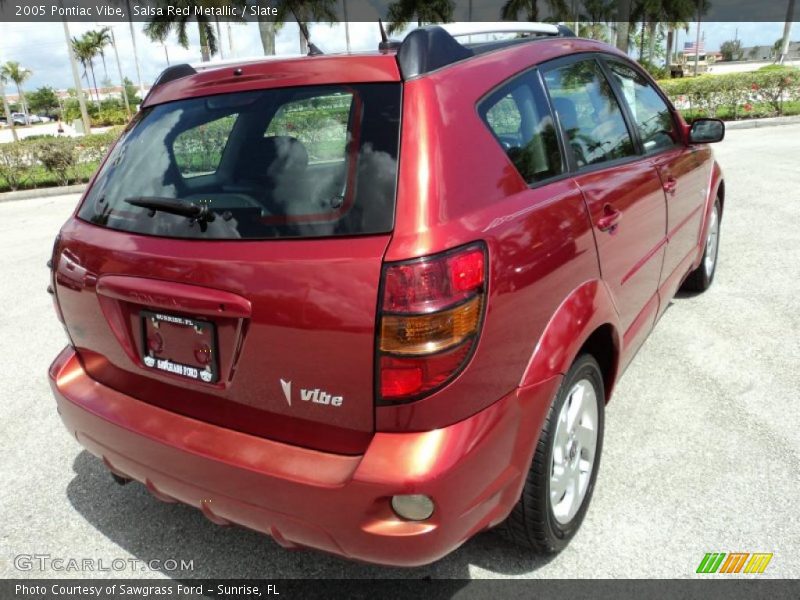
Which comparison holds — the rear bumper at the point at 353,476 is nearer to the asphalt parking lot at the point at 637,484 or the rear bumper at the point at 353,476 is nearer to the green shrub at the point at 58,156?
the asphalt parking lot at the point at 637,484

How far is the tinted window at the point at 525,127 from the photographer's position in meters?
2.09

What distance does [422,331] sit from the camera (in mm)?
1682

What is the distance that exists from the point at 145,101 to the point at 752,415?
3181 millimetres

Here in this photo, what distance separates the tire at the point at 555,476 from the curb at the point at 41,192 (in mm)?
13521

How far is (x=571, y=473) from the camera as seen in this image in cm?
238

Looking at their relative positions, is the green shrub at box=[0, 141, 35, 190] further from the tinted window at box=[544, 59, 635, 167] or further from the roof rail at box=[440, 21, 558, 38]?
the tinted window at box=[544, 59, 635, 167]

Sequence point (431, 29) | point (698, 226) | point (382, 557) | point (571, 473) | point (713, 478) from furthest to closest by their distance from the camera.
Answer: point (698, 226) < point (713, 478) < point (571, 473) < point (431, 29) < point (382, 557)

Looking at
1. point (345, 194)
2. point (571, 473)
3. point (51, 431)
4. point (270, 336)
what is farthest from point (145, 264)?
point (51, 431)

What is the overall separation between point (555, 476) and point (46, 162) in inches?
577

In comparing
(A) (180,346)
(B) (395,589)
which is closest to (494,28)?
(A) (180,346)

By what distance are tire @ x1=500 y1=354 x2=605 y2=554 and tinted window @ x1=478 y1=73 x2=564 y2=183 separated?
71 cm

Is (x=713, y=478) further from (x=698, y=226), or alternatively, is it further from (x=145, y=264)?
(x=145, y=264)

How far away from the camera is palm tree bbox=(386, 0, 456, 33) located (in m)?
44.2

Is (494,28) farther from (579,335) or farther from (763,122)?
(763,122)
